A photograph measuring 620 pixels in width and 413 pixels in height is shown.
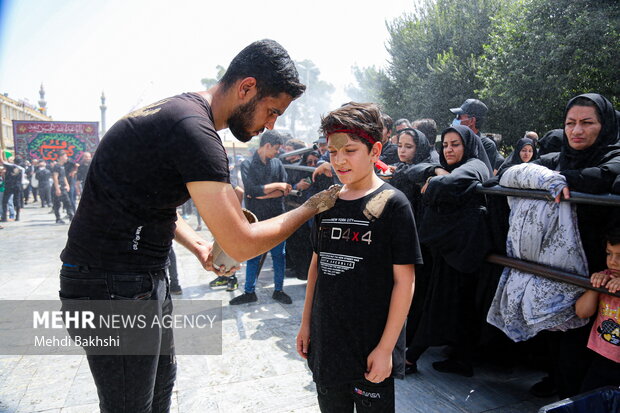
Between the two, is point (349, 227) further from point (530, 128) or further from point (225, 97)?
point (530, 128)

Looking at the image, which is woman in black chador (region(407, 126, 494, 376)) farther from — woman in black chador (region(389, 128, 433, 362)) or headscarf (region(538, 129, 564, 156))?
headscarf (region(538, 129, 564, 156))

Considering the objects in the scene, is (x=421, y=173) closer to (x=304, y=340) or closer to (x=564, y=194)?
(x=564, y=194)

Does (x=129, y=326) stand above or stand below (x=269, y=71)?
below

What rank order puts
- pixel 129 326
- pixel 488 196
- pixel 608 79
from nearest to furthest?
pixel 129 326, pixel 488 196, pixel 608 79

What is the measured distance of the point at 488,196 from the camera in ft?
9.57

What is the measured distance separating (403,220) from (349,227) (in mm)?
237

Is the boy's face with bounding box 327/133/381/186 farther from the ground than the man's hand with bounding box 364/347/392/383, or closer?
farther from the ground

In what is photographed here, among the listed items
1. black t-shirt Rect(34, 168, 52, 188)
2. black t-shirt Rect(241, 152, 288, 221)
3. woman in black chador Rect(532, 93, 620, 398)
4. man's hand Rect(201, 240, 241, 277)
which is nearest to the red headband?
man's hand Rect(201, 240, 241, 277)

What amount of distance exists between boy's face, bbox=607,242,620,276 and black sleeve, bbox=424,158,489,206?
3.08 ft

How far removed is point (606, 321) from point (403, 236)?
4.20 feet

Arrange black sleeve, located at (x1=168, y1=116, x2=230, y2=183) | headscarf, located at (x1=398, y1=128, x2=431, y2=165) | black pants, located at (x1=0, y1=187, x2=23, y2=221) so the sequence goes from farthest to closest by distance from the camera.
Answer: black pants, located at (x1=0, y1=187, x2=23, y2=221), headscarf, located at (x1=398, y1=128, x2=431, y2=165), black sleeve, located at (x1=168, y1=116, x2=230, y2=183)

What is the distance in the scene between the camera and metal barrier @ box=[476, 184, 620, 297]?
6.47 feet

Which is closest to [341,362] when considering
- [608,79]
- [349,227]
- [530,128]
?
[349,227]

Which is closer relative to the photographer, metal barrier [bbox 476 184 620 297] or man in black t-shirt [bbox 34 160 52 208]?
metal barrier [bbox 476 184 620 297]
